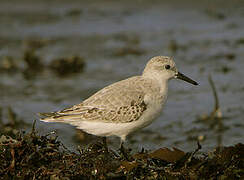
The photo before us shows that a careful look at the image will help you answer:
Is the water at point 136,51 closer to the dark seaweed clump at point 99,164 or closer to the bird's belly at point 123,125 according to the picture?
the bird's belly at point 123,125

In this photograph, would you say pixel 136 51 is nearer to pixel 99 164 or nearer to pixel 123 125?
pixel 123 125

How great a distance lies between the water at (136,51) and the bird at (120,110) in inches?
68.0

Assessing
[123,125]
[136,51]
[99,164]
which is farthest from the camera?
[136,51]

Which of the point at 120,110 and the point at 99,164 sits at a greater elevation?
the point at 120,110

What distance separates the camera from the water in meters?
7.84

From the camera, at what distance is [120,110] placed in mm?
5410

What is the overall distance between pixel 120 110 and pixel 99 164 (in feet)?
3.59

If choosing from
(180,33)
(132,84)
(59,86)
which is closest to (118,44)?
(180,33)

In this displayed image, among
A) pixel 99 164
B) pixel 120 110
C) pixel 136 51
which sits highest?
pixel 136 51

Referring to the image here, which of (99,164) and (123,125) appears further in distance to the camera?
(123,125)

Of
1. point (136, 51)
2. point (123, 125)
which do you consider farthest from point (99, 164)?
point (136, 51)

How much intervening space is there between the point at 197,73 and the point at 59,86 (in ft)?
8.21

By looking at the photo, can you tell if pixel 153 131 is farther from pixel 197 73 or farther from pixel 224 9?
pixel 224 9

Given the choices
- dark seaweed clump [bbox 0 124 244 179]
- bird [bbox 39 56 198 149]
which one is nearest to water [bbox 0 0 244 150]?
bird [bbox 39 56 198 149]
